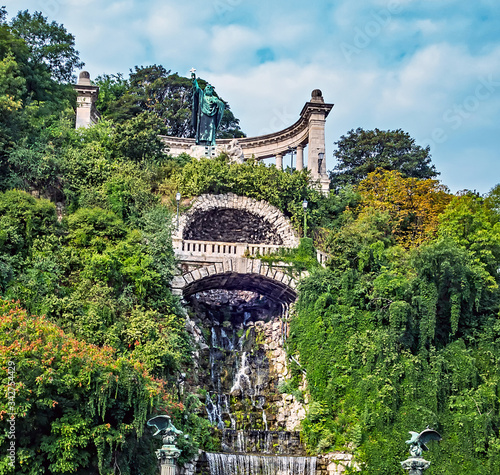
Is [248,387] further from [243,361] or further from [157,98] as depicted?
[157,98]

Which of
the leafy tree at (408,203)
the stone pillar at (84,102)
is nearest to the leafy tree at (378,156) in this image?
the leafy tree at (408,203)

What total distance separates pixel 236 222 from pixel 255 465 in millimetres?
12123

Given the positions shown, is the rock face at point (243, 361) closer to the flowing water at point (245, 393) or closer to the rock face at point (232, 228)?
the flowing water at point (245, 393)

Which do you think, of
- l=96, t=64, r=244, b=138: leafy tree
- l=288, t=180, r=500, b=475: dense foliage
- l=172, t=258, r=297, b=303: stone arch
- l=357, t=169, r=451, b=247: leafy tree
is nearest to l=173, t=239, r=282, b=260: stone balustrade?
l=172, t=258, r=297, b=303: stone arch

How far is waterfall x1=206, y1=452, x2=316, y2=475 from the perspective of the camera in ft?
75.2

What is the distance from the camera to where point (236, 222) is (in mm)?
32406

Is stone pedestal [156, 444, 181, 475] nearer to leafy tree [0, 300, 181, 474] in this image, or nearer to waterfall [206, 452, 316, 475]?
leafy tree [0, 300, 181, 474]

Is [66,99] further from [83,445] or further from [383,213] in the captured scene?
[83,445]

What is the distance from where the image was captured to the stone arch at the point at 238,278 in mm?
27484

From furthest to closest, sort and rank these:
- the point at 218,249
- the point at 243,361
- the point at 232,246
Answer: the point at 243,361, the point at 218,249, the point at 232,246

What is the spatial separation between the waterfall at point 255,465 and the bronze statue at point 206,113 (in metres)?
16.3

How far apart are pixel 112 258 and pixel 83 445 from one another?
8.00 metres

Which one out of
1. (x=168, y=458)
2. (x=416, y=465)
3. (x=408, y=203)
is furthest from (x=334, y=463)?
(x=408, y=203)

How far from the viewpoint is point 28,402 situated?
17875 mm
